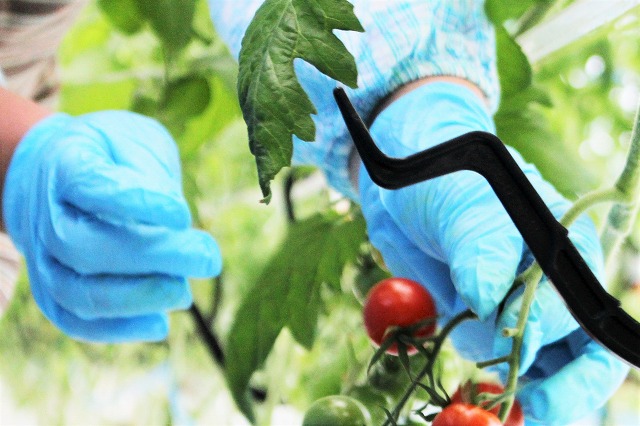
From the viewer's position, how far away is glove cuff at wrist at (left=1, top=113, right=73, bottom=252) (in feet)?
2.79

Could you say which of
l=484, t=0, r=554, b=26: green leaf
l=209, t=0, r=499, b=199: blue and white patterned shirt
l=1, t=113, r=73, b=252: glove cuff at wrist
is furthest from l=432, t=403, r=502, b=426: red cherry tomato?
l=1, t=113, r=73, b=252: glove cuff at wrist

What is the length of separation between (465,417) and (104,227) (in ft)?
1.51

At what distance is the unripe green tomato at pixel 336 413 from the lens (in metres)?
0.61

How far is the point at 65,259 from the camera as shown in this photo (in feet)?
2.60

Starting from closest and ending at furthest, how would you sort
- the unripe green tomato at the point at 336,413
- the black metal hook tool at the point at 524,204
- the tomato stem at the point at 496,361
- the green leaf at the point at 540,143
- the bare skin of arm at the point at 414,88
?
the black metal hook tool at the point at 524,204
the tomato stem at the point at 496,361
the unripe green tomato at the point at 336,413
the bare skin of arm at the point at 414,88
the green leaf at the point at 540,143

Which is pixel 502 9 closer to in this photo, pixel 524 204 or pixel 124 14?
pixel 524 204

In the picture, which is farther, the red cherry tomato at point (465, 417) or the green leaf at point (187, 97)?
the green leaf at point (187, 97)

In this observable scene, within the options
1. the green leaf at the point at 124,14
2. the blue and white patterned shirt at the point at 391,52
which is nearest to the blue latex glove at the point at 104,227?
the blue and white patterned shirt at the point at 391,52

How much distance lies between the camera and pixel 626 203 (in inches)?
20.1

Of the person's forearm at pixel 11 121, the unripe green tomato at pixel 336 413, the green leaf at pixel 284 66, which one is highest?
the green leaf at pixel 284 66

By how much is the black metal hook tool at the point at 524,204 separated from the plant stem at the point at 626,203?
4.0 inches

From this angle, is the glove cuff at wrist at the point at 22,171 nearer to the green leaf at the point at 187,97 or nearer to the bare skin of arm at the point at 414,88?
the green leaf at the point at 187,97

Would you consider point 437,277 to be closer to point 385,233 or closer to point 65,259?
point 385,233

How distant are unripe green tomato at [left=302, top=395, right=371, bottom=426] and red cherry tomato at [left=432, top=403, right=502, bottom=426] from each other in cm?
12
